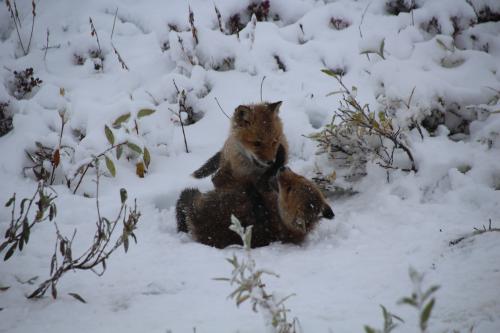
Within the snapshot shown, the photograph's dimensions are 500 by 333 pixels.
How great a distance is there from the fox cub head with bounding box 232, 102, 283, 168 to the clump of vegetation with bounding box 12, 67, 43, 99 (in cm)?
349

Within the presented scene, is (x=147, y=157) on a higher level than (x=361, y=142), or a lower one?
lower

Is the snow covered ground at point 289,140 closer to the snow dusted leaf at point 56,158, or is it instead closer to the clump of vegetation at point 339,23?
the clump of vegetation at point 339,23

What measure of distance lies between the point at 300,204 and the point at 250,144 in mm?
962

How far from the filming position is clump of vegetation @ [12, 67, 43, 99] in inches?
239

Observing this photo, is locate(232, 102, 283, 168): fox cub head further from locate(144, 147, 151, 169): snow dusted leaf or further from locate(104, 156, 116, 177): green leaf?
locate(104, 156, 116, 177): green leaf

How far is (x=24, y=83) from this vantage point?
609cm

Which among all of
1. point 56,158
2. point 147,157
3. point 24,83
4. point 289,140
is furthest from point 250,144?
point 24,83

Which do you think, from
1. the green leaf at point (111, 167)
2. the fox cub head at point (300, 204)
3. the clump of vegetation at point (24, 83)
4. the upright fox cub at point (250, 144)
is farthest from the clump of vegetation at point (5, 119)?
the fox cub head at point (300, 204)

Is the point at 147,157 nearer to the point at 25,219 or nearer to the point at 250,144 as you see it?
the point at 250,144

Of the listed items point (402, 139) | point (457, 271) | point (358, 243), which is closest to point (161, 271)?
point (358, 243)

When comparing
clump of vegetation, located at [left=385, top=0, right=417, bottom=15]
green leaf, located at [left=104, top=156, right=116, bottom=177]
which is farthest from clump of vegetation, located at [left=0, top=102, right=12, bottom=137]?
clump of vegetation, located at [left=385, top=0, right=417, bottom=15]

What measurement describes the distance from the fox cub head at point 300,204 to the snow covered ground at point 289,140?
0.62 feet

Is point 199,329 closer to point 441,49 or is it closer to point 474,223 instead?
point 474,223

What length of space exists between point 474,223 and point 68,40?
22.4 ft
